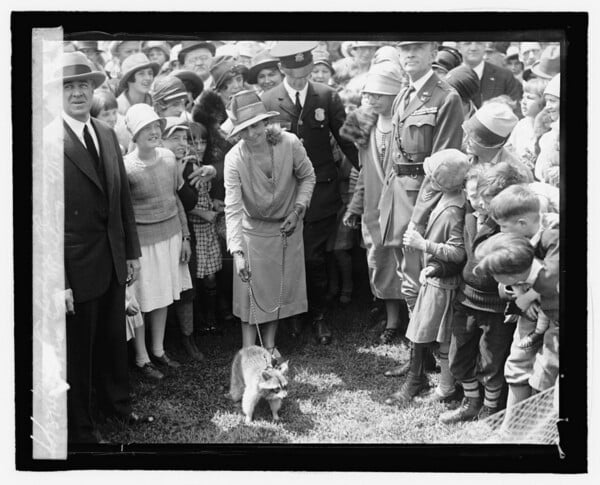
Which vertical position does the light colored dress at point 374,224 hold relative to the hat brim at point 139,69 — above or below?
below

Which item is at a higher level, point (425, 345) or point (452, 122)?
point (452, 122)

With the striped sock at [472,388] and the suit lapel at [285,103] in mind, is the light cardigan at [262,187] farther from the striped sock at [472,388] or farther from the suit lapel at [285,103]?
the striped sock at [472,388]

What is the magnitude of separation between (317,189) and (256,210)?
1.28 feet

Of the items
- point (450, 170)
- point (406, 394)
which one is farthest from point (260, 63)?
point (406, 394)

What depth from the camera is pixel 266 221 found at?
24.8 feet

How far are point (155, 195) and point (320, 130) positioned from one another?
106 cm

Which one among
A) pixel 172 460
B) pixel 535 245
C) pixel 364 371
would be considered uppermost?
pixel 535 245

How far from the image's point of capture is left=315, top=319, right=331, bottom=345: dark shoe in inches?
299

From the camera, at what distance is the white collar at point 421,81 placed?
7340 millimetres

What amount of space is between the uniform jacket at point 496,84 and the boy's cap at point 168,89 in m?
1.74

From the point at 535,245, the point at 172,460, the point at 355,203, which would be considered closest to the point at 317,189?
the point at 355,203

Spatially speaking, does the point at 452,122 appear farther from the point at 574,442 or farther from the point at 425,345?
the point at 574,442

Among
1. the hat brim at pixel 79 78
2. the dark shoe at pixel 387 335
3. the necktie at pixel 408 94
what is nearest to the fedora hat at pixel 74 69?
the hat brim at pixel 79 78

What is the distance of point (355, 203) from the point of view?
7.55 meters
